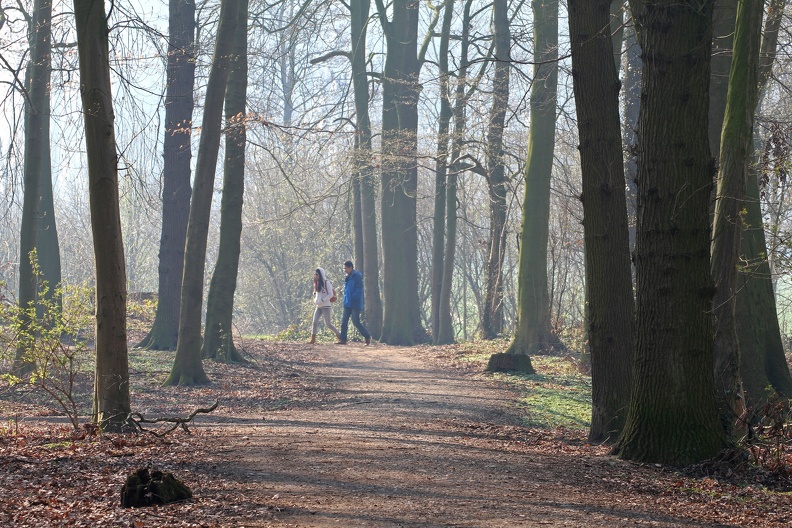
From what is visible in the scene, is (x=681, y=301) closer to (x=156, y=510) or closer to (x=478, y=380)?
(x=156, y=510)

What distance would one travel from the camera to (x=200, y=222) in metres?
13.1

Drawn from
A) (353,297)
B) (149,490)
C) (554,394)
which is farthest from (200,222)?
(353,297)

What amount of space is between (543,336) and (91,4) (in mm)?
12274

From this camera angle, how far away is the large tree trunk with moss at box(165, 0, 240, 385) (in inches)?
508

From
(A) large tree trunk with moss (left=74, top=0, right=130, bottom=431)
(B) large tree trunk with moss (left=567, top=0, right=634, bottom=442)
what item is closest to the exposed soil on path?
(B) large tree trunk with moss (left=567, top=0, right=634, bottom=442)

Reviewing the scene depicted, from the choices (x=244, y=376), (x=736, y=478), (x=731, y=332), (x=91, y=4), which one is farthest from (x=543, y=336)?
(x=91, y=4)

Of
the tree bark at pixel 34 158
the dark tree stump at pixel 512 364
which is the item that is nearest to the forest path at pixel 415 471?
the dark tree stump at pixel 512 364

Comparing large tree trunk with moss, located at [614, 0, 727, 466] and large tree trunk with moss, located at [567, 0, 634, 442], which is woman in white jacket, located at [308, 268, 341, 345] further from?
large tree trunk with moss, located at [614, 0, 727, 466]

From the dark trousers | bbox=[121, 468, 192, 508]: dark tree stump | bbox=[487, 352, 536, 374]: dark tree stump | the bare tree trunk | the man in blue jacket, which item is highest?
the bare tree trunk

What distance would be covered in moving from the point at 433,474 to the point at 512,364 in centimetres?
854

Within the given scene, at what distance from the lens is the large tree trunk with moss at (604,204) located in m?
8.42

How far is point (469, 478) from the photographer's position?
6.34 meters

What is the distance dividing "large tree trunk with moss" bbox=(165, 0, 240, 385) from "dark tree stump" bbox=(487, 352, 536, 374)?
5.24 meters

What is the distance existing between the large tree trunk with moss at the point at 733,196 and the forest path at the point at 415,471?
60.0 inches
